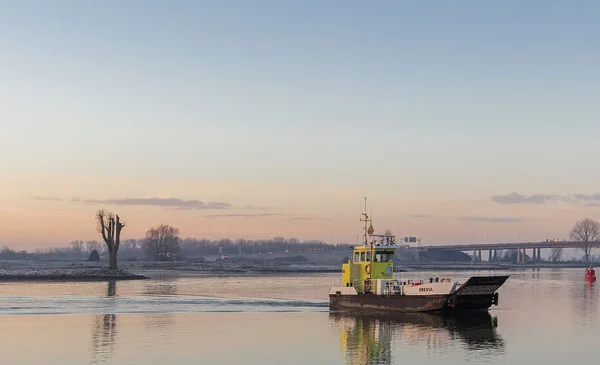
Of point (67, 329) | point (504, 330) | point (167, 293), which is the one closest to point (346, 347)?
point (504, 330)

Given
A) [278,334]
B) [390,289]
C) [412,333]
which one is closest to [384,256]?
[390,289]

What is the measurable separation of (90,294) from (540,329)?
56736mm

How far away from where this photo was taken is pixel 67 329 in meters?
52.2

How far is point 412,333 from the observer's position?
49250mm

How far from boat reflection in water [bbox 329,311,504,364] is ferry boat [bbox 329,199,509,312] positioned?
36.3 inches

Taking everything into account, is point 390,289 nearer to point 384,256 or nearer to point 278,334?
point 384,256

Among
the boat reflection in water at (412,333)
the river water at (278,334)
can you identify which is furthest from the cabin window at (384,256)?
the river water at (278,334)

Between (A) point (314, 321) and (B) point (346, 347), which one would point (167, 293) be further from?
(B) point (346, 347)

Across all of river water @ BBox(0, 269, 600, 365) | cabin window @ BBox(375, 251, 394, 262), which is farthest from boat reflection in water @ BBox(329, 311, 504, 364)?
cabin window @ BBox(375, 251, 394, 262)

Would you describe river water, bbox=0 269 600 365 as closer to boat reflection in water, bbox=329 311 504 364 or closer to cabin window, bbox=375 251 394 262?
boat reflection in water, bbox=329 311 504 364

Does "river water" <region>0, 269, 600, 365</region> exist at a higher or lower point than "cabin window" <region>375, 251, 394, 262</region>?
lower

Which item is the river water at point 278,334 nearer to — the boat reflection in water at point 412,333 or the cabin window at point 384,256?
the boat reflection in water at point 412,333

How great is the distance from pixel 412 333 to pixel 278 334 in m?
8.60

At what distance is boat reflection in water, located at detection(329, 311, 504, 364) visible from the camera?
1660 inches
